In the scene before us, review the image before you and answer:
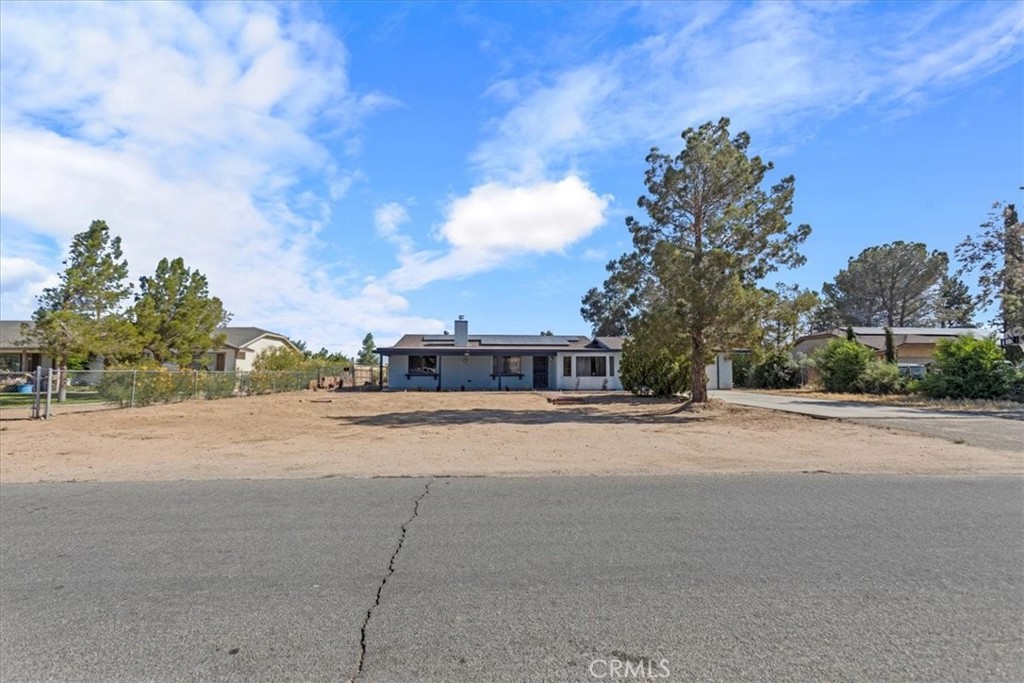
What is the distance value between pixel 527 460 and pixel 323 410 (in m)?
13.4

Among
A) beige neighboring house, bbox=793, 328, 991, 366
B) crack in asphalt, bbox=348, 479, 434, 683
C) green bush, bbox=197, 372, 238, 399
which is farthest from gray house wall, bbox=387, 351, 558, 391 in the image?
crack in asphalt, bbox=348, 479, 434, 683

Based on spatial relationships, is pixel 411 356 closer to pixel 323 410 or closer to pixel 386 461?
pixel 323 410

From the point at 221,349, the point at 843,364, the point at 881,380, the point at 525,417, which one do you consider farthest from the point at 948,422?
the point at 221,349

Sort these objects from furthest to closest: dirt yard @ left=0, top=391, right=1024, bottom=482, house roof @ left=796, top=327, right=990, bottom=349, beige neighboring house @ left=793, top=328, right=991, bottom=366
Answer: house roof @ left=796, top=327, right=990, bottom=349
beige neighboring house @ left=793, top=328, right=991, bottom=366
dirt yard @ left=0, top=391, right=1024, bottom=482

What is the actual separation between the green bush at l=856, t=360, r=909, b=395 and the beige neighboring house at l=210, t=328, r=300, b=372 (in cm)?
3729

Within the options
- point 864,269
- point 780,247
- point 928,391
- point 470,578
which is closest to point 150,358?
point 780,247

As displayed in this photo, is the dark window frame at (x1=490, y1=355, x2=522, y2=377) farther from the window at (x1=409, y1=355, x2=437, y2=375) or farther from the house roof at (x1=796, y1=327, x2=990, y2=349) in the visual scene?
the house roof at (x1=796, y1=327, x2=990, y2=349)

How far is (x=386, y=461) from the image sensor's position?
388 inches

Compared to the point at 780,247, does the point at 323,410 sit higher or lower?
lower

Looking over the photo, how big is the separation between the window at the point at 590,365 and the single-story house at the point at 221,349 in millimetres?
21524

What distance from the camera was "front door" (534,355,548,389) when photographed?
36312 millimetres

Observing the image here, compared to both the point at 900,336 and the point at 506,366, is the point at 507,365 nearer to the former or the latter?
the point at 506,366

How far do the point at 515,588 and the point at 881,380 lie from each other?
31147mm

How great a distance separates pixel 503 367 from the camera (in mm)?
36531
